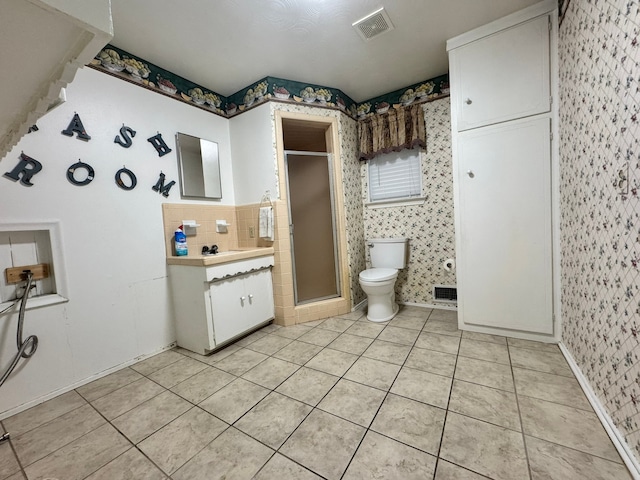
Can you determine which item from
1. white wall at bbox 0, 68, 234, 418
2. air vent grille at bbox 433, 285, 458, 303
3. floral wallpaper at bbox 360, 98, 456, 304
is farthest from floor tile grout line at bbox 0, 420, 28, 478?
air vent grille at bbox 433, 285, 458, 303

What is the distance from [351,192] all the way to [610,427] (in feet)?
7.52

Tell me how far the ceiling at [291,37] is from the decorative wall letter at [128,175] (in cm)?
88

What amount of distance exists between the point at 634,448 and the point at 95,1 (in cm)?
201

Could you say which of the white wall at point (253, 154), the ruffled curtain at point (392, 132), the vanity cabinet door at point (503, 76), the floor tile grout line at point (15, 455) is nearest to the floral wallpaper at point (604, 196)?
the vanity cabinet door at point (503, 76)

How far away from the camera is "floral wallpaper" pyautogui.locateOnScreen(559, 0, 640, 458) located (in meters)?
0.92

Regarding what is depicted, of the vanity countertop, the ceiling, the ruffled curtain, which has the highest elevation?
the ceiling

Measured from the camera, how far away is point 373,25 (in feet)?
5.69

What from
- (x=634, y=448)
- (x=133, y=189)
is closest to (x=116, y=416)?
(x=133, y=189)

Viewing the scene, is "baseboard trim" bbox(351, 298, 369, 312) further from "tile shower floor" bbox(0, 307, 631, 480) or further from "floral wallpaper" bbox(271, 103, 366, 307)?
"tile shower floor" bbox(0, 307, 631, 480)

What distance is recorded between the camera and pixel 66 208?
5.16 feet

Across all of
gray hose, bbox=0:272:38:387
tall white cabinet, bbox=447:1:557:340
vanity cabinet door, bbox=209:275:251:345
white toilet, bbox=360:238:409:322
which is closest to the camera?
gray hose, bbox=0:272:38:387

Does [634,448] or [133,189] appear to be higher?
[133,189]

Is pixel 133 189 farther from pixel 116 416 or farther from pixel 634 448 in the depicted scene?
pixel 634 448

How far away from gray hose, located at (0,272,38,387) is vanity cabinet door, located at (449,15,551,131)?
298 cm
